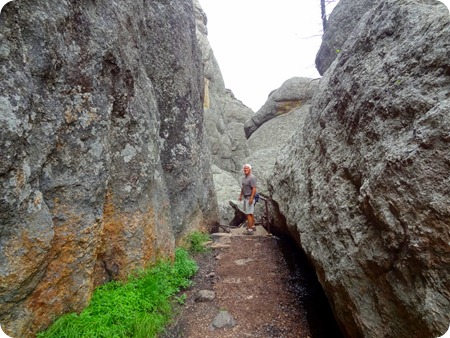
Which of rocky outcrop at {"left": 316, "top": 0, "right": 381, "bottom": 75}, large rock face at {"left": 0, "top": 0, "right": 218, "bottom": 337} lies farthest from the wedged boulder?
large rock face at {"left": 0, "top": 0, "right": 218, "bottom": 337}

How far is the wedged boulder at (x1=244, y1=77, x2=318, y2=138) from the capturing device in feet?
80.5

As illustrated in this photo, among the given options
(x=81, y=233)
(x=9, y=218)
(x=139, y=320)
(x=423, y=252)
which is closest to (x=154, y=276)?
(x=139, y=320)

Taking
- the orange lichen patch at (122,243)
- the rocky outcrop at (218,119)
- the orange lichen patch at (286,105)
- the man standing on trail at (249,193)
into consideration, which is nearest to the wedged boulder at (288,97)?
the orange lichen patch at (286,105)

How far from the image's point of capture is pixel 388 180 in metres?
3.03

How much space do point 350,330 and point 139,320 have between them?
318cm

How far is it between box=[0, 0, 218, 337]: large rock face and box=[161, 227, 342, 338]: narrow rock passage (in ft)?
4.53

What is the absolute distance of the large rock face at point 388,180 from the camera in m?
2.51

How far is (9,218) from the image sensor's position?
353 centimetres

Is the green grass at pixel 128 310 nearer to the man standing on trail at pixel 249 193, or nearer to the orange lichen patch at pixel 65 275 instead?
the orange lichen patch at pixel 65 275

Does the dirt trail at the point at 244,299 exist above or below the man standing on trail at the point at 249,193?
below

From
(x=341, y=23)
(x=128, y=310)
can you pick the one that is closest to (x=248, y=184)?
(x=128, y=310)

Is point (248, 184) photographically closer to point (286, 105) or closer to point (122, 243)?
point (122, 243)

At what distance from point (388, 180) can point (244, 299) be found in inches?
162

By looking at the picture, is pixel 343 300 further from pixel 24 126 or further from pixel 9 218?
pixel 24 126
